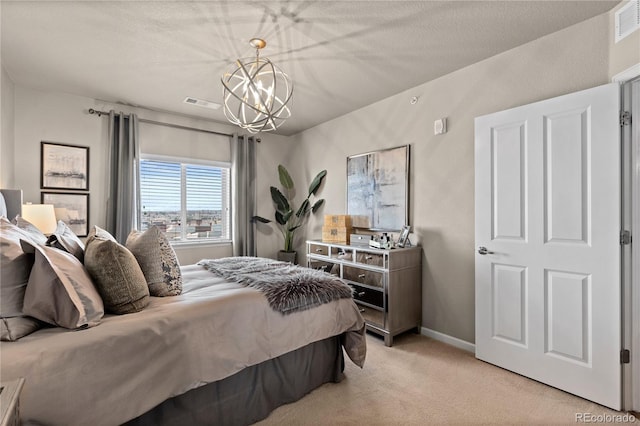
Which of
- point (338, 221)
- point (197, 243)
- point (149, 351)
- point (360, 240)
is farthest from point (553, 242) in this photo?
point (197, 243)

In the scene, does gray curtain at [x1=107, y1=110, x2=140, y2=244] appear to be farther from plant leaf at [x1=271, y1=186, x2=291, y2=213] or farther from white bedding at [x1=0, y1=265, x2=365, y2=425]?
white bedding at [x1=0, y1=265, x2=365, y2=425]

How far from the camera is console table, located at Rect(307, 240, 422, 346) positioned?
2887 millimetres

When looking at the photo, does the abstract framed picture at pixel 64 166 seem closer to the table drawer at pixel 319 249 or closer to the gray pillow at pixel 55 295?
the gray pillow at pixel 55 295

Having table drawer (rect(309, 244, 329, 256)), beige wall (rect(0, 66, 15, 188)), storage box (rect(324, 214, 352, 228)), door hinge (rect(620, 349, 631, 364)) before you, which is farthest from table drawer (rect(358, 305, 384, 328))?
beige wall (rect(0, 66, 15, 188))

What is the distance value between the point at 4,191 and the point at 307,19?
2.72m

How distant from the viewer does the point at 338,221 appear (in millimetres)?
3799

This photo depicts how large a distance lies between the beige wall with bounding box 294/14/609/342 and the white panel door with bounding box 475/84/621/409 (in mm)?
187

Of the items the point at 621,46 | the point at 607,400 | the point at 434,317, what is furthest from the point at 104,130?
the point at 607,400

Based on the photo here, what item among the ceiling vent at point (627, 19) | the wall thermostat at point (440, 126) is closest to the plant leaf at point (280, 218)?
the wall thermostat at point (440, 126)

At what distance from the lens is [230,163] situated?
4523 mm

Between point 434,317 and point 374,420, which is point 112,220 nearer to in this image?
point 374,420

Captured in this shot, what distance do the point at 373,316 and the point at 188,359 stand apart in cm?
200

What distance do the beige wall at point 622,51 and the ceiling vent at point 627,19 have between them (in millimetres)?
29

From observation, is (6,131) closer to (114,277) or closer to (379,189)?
(114,277)
